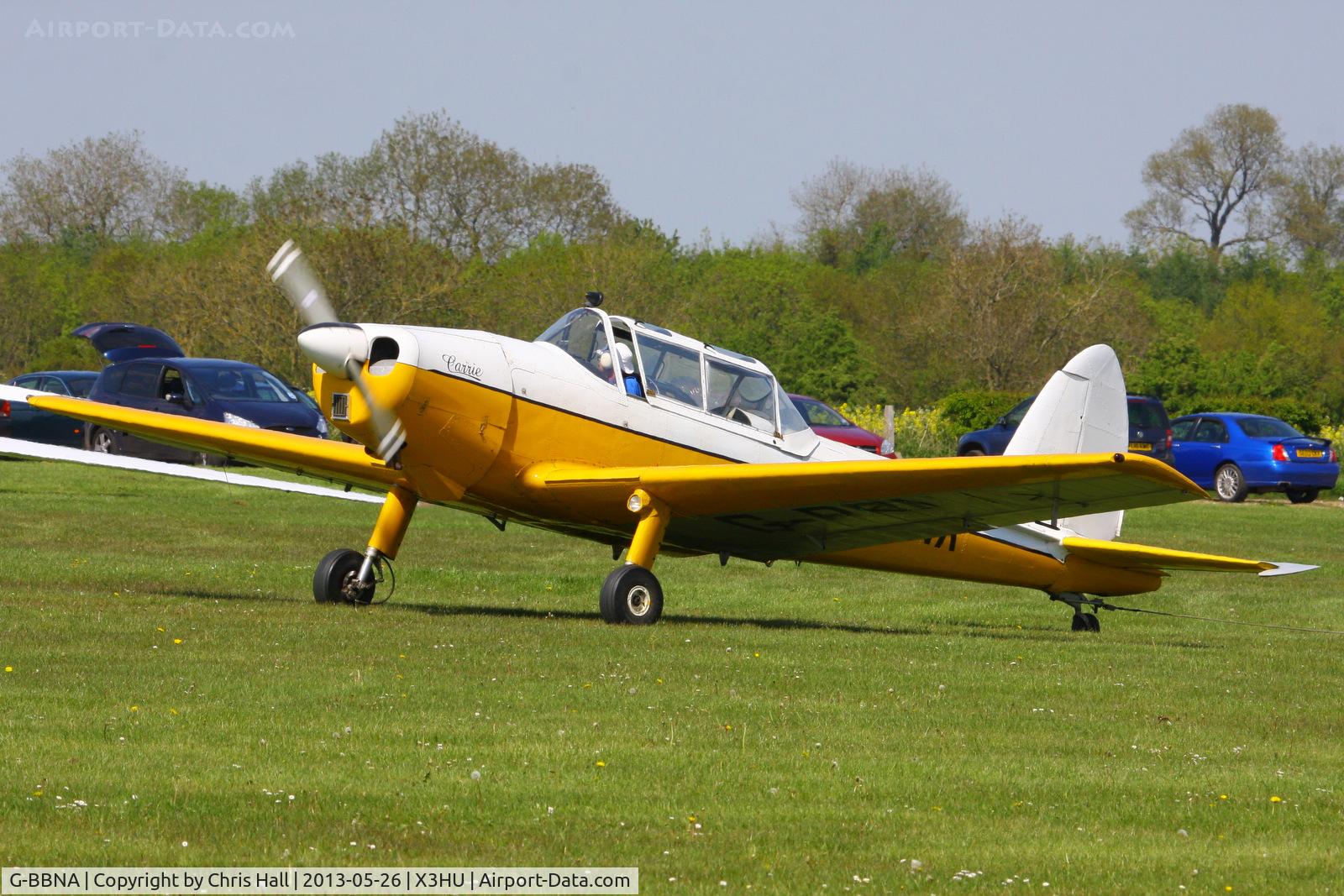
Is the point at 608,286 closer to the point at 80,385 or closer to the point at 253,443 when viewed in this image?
the point at 80,385

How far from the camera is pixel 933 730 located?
8258mm

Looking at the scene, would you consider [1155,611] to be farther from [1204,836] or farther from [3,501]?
[3,501]

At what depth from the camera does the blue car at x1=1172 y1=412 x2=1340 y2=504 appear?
3397 cm

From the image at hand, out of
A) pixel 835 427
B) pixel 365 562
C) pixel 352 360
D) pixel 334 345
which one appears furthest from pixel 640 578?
pixel 835 427

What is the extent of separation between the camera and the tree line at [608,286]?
155 ft

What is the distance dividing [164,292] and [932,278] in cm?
3454

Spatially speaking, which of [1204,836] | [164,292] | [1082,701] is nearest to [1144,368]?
[164,292]

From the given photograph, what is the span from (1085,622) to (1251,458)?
823 inches

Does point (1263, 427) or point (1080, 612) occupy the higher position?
point (1263, 427)

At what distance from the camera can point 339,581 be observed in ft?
44.4

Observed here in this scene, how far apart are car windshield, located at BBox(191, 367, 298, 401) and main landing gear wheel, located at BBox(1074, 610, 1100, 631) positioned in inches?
728

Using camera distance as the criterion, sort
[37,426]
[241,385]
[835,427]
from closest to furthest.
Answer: [241,385], [37,426], [835,427]

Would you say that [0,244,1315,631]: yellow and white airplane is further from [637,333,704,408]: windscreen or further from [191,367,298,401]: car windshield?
[191,367,298,401]: car windshield
